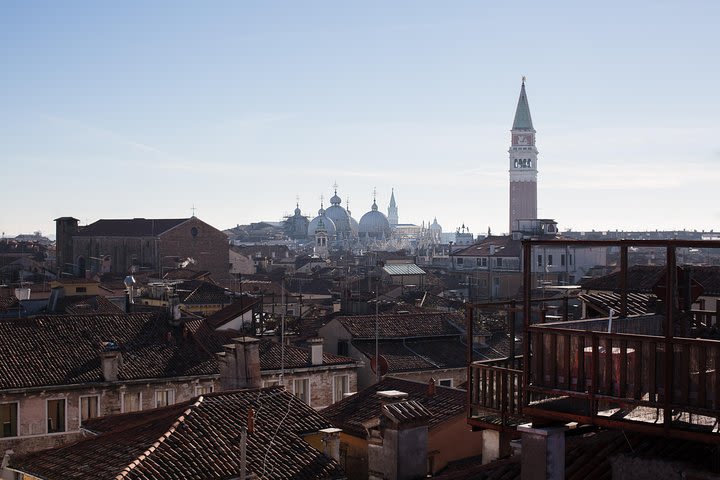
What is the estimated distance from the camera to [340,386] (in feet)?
69.9

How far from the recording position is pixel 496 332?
28.2 meters

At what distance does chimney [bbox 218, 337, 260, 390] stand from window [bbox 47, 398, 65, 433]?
3.50 m

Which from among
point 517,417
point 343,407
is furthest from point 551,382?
point 343,407

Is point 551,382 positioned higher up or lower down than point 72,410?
higher up

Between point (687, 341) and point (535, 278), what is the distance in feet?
156

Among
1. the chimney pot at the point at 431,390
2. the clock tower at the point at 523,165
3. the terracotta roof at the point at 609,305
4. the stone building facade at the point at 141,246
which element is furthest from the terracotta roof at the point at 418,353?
the clock tower at the point at 523,165

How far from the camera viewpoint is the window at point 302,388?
20375mm

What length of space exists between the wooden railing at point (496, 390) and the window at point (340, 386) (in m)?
14.5

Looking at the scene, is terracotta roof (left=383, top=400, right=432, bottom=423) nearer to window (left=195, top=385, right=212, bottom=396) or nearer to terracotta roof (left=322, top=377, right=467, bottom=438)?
terracotta roof (left=322, top=377, right=467, bottom=438)

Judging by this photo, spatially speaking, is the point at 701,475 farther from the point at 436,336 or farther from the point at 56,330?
the point at 436,336

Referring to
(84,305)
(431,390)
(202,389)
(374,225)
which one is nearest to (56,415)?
(202,389)

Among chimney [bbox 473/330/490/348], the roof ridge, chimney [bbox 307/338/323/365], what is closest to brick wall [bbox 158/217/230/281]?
chimney [bbox 473/330/490/348]

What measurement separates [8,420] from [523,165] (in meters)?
99.8

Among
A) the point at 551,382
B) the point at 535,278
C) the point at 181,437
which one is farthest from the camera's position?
the point at 535,278
